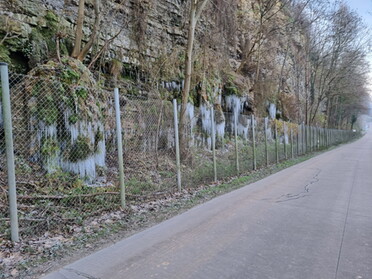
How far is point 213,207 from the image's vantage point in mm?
4891

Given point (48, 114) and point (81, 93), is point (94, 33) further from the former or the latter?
point (48, 114)

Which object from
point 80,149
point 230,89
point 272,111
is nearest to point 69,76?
point 80,149

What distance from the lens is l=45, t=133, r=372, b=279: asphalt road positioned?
8.49 feet

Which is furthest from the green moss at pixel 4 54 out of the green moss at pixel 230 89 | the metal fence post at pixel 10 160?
the green moss at pixel 230 89

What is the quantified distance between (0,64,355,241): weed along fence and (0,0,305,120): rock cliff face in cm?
153

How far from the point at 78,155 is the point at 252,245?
3880 millimetres

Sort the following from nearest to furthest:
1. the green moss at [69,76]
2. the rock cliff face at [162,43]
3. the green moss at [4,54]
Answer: the green moss at [69,76] < the green moss at [4,54] < the rock cliff face at [162,43]

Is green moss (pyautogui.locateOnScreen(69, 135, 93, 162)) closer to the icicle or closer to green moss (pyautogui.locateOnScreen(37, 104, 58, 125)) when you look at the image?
green moss (pyautogui.locateOnScreen(37, 104, 58, 125))

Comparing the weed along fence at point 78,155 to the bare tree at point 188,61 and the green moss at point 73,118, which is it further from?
the bare tree at point 188,61

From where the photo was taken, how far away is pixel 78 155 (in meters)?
5.53

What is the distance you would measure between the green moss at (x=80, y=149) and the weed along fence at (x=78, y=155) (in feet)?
0.06

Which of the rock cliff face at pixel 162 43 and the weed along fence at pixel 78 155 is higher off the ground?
the rock cliff face at pixel 162 43

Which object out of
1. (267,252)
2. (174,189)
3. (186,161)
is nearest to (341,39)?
(186,161)

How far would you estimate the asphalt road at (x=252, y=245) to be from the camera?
8.49ft
